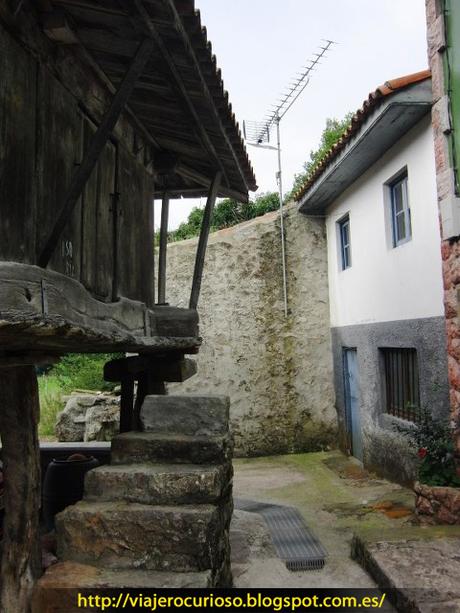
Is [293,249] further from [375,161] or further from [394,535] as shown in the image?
[394,535]

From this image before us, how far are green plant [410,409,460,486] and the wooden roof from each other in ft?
10.2

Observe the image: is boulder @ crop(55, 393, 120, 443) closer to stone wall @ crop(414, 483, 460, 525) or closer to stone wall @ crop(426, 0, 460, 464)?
stone wall @ crop(414, 483, 460, 525)

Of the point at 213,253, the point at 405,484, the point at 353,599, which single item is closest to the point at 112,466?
the point at 353,599

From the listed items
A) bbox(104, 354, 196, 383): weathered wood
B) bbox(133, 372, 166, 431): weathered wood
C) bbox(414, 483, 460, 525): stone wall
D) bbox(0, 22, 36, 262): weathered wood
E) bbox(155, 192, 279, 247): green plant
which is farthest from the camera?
bbox(155, 192, 279, 247): green plant

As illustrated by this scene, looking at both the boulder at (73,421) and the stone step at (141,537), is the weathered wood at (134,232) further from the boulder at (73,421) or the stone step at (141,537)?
the boulder at (73,421)

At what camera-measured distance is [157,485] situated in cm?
307

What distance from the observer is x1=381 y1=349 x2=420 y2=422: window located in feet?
21.7

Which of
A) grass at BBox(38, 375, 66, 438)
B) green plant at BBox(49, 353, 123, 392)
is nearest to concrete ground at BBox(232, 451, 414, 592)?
green plant at BBox(49, 353, 123, 392)

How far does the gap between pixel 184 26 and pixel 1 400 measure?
2359 mm

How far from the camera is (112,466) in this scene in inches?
131

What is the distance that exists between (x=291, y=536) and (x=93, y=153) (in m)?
4.06

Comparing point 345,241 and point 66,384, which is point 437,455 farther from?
point 66,384

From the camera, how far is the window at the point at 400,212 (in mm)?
6753

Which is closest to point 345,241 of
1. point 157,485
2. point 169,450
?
point 169,450
